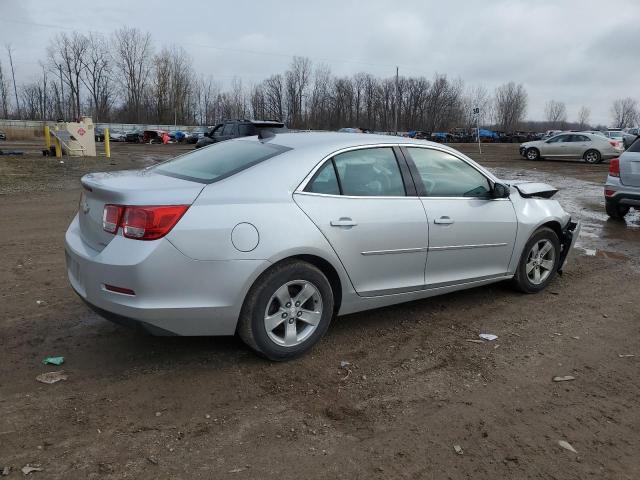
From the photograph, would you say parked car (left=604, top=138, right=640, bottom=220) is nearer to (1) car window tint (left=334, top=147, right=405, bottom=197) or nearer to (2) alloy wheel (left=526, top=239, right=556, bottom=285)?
(2) alloy wheel (left=526, top=239, right=556, bottom=285)

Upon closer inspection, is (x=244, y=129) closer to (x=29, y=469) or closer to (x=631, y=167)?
(x=631, y=167)

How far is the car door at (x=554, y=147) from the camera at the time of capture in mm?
27281

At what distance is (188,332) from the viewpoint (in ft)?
11.1

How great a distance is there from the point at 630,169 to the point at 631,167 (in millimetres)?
40

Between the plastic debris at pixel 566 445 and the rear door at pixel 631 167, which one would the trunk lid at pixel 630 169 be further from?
the plastic debris at pixel 566 445

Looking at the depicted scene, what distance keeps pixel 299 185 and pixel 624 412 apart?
2.52 meters

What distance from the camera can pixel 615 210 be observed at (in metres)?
10.2

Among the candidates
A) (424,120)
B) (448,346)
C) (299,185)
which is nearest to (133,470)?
(299,185)

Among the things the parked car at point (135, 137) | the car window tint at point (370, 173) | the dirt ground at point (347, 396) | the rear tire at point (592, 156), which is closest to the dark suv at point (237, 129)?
the dirt ground at point (347, 396)

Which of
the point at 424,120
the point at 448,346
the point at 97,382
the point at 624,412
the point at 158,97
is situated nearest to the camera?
the point at 624,412

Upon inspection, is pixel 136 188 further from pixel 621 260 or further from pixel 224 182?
pixel 621 260

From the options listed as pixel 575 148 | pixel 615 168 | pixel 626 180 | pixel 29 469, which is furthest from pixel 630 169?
pixel 575 148

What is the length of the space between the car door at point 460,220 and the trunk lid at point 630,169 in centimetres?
563

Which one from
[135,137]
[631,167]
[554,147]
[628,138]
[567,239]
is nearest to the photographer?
[567,239]
